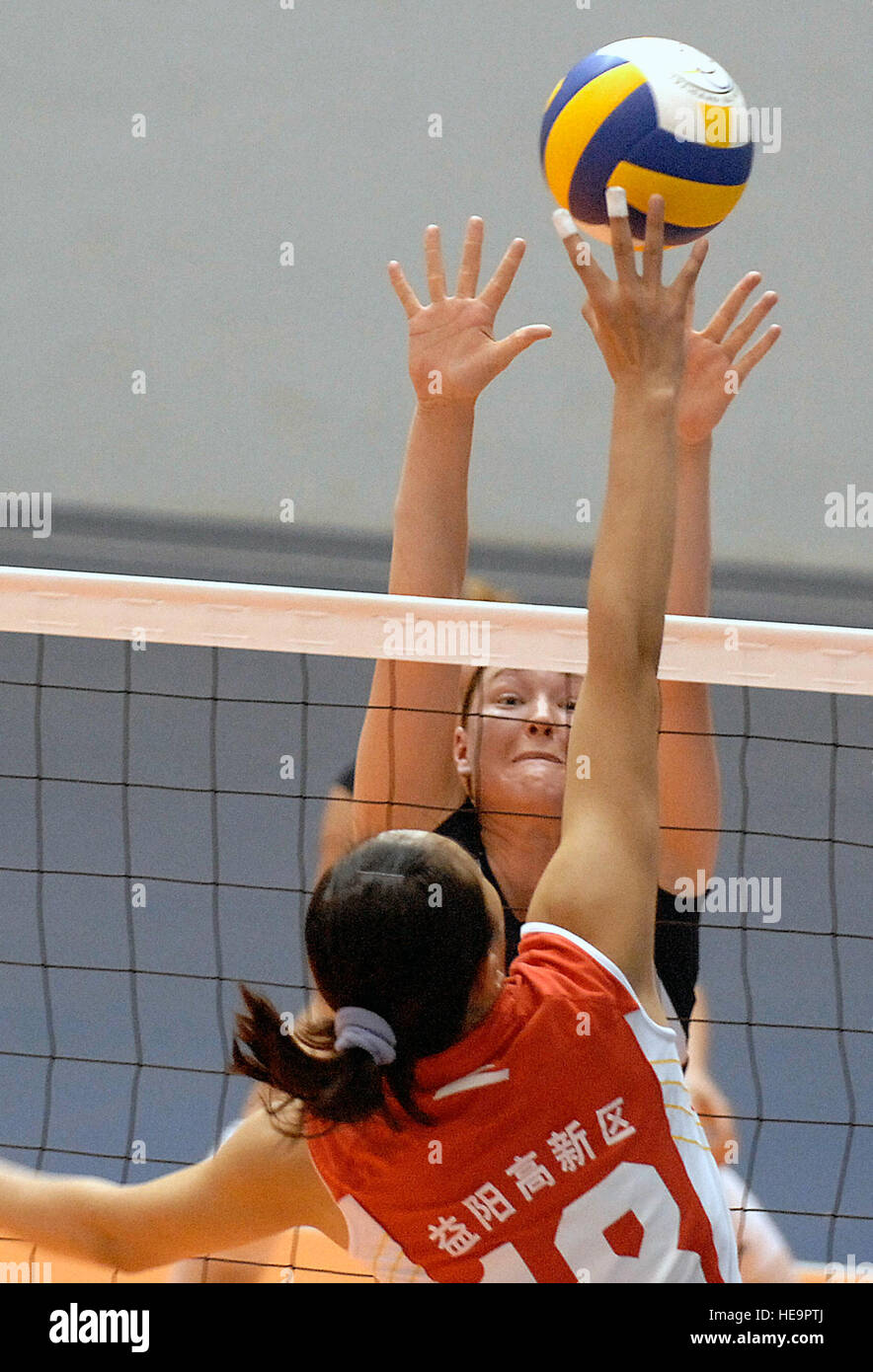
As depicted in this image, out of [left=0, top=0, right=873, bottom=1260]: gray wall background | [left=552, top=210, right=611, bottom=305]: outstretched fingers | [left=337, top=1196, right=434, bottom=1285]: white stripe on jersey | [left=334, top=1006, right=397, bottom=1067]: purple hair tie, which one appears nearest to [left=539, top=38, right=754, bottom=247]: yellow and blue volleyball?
[left=552, top=210, right=611, bottom=305]: outstretched fingers

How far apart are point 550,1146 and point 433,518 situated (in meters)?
1.05

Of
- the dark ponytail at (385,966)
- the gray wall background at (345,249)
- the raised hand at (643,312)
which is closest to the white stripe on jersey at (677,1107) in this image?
the dark ponytail at (385,966)

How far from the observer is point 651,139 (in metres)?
2.24

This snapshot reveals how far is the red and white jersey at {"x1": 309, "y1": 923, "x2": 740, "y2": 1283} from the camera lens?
1.44m

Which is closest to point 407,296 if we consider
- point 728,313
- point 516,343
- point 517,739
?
point 516,343

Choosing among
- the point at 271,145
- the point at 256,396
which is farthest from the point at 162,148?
the point at 256,396

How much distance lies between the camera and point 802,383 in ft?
26.6

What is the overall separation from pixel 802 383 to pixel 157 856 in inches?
179

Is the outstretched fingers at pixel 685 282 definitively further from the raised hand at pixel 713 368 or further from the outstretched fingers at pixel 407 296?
the outstretched fingers at pixel 407 296

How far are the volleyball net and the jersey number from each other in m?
0.98

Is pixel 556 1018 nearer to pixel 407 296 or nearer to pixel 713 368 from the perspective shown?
pixel 713 368

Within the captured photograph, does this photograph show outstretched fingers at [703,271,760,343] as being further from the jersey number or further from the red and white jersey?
the jersey number

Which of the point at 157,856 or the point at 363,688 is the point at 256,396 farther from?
the point at 157,856

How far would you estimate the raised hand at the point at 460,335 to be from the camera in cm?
220
